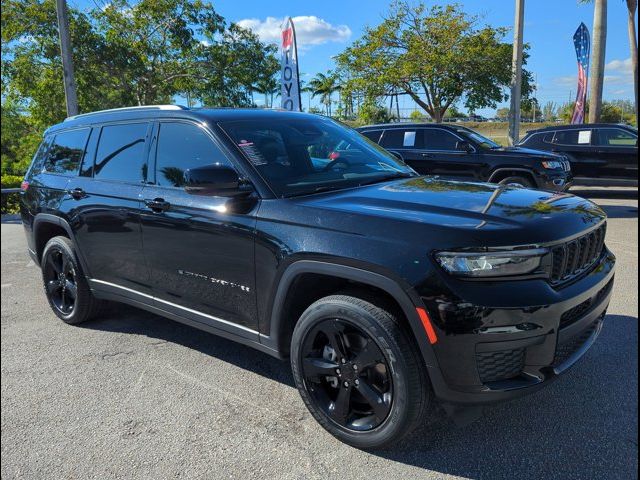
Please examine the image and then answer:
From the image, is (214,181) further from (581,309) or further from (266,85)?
(266,85)

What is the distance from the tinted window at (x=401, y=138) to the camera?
1052 centimetres

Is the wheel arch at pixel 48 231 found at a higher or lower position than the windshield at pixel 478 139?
lower

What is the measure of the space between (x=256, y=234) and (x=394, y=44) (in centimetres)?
2140

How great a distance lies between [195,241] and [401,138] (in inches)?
321

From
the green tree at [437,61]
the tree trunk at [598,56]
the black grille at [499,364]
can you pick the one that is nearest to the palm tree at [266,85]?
the green tree at [437,61]

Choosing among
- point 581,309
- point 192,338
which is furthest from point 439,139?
point 581,309

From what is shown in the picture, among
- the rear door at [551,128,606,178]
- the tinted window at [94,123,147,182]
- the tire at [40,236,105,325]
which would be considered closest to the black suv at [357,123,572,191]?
the rear door at [551,128,606,178]

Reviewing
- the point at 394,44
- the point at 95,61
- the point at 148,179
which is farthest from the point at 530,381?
the point at 394,44

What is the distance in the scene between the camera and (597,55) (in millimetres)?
17672

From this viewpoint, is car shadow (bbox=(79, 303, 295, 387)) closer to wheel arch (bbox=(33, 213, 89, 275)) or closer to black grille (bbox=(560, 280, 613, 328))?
wheel arch (bbox=(33, 213, 89, 275))

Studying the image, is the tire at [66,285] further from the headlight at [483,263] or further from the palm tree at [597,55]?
the palm tree at [597,55]

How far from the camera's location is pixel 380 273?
7.79ft

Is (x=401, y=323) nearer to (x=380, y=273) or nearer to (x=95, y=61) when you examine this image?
(x=380, y=273)

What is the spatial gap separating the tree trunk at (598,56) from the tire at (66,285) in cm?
1835
